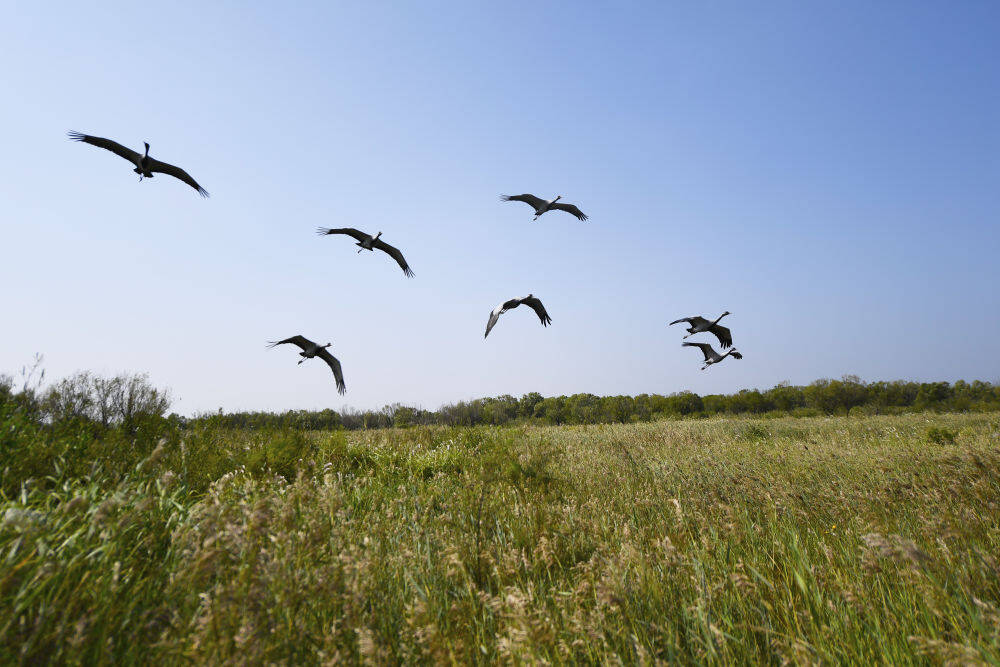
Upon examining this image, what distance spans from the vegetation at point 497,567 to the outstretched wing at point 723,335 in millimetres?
5924

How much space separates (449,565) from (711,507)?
219 cm

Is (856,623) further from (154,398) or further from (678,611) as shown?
(154,398)

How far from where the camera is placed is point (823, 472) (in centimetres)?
579

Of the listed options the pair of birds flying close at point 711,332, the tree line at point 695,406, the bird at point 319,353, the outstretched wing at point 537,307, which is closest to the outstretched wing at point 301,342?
the bird at point 319,353

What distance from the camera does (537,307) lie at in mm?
10203

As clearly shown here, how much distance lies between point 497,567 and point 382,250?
9448 mm

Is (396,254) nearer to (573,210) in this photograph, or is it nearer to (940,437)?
(573,210)

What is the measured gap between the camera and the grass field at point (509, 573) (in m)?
1.42

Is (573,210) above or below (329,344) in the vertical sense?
above

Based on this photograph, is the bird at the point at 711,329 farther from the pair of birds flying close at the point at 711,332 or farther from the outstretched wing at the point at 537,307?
the outstretched wing at the point at 537,307

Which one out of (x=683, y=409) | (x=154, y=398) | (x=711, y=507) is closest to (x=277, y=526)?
(x=711, y=507)

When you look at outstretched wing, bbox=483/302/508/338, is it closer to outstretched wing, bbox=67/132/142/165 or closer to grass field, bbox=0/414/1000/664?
grass field, bbox=0/414/1000/664

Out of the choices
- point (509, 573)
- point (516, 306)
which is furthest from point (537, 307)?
point (509, 573)

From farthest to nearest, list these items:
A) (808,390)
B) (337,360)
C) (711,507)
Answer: (808,390), (337,360), (711,507)
